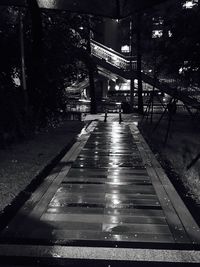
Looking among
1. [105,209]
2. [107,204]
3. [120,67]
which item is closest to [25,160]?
[107,204]

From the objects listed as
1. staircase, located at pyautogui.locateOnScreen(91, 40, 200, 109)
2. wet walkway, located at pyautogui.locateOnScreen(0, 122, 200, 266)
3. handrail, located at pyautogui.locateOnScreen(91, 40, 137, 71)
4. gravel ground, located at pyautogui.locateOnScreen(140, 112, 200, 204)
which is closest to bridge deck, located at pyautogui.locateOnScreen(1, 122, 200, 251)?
wet walkway, located at pyautogui.locateOnScreen(0, 122, 200, 266)

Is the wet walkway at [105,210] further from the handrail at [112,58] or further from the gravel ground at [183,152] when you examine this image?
the handrail at [112,58]

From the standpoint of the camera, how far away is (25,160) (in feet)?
40.0

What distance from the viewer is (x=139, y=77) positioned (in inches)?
1454

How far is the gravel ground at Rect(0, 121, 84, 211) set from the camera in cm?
870

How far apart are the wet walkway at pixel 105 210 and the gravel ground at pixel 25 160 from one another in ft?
1.91

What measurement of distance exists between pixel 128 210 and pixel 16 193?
8.36 feet

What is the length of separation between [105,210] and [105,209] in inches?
2.2

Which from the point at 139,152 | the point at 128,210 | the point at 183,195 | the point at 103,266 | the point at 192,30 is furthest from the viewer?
the point at 192,30

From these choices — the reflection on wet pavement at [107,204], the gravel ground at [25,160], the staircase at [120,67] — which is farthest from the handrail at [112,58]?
the reflection on wet pavement at [107,204]

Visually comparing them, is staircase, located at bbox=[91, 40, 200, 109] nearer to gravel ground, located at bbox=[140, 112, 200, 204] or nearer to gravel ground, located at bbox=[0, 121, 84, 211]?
gravel ground, located at bbox=[140, 112, 200, 204]

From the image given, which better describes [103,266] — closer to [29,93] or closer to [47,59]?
[29,93]

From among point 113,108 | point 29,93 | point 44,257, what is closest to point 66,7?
point 44,257

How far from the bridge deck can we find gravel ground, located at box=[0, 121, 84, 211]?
0.56 m
